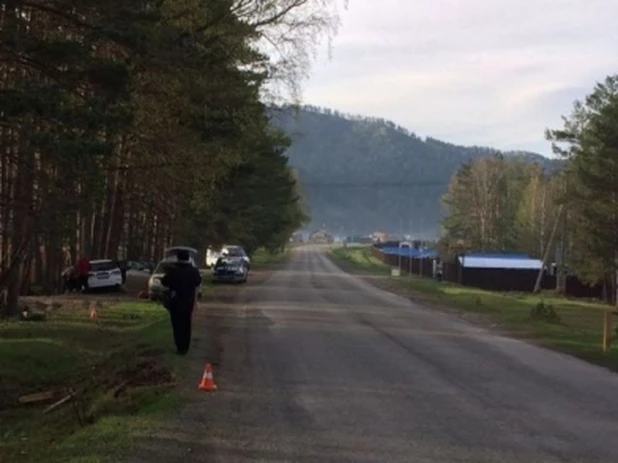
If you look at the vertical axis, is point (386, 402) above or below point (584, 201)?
below

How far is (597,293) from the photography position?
83.2 metres

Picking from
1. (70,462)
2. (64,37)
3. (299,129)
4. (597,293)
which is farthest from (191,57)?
(597,293)

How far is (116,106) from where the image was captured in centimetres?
2184

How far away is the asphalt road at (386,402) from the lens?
10.7 meters

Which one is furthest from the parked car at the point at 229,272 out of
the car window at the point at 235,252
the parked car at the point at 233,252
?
the car window at the point at 235,252

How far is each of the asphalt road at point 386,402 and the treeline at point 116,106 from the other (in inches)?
187

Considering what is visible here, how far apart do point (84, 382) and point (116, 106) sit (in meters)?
6.28

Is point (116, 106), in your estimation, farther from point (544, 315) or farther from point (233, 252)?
point (233, 252)

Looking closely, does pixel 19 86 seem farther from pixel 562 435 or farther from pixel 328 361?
pixel 562 435

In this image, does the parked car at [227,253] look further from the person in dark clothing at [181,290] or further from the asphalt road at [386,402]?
the person in dark clothing at [181,290]

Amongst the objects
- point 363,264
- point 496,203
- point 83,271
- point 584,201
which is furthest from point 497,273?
point 83,271

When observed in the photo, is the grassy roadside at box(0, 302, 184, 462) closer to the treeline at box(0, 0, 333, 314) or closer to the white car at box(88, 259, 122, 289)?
the treeline at box(0, 0, 333, 314)

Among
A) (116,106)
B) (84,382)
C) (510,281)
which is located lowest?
(84,382)

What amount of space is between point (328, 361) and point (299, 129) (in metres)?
29.0
